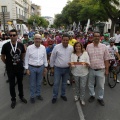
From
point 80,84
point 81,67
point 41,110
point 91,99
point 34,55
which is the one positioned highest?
point 34,55

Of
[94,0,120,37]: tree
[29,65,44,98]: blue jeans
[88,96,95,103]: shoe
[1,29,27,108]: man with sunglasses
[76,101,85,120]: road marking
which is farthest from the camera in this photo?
[94,0,120,37]: tree

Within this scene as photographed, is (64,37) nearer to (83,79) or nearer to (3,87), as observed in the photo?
(83,79)

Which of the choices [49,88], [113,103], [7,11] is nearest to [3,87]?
[49,88]

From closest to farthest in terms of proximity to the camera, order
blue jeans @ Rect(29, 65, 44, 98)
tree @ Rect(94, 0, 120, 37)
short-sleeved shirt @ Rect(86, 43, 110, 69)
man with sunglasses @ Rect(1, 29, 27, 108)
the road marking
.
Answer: the road marking → man with sunglasses @ Rect(1, 29, 27, 108) → short-sleeved shirt @ Rect(86, 43, 110, 69) → blue jeans @ Rect(29, 65, 44, 98) → tree @ Rect(94, 0, 120, 37)

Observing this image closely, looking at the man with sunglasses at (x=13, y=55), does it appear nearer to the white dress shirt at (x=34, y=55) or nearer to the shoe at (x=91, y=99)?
the white dress shirt at (x=34, y=55)

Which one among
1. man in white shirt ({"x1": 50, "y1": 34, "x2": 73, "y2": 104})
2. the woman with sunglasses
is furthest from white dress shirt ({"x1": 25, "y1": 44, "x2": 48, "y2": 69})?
the woman with sunglasses

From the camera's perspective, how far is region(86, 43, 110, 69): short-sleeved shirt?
537 centimetres

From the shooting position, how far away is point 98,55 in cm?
536

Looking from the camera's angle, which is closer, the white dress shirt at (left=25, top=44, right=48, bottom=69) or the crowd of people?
the crowd of people

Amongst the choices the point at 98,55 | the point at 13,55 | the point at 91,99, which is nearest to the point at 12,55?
the point at 13,55

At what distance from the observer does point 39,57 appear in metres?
5.52

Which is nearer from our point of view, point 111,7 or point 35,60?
point 35,60

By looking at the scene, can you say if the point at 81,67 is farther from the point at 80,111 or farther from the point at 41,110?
the point at 41,110

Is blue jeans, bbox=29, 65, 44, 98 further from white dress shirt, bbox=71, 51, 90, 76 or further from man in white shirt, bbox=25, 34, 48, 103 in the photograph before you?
white dress shirt, bbox=71, 51, 90, 76
